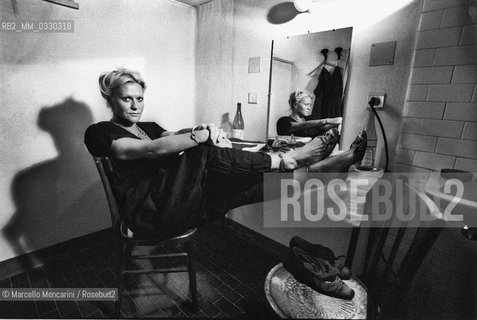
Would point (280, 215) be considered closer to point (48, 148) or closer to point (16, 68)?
point (48, 148)

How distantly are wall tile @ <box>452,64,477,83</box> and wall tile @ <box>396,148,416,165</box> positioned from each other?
1.28 feet

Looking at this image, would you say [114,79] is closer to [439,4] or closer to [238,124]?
Answer: [238,124]

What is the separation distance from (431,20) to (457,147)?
0.63 m

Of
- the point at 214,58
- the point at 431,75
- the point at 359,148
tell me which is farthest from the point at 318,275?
the point at 214,58

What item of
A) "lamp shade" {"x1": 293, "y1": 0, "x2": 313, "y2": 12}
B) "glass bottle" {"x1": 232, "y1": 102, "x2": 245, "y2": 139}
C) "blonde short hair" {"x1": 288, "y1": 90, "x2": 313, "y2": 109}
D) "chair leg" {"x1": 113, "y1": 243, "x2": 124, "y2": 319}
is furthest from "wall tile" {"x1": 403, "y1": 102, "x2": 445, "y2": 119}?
"chair leg" {"x1": 113, "y1": 243, "x2": 124, "y2": 319}

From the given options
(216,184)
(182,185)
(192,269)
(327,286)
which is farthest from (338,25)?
(192,269)

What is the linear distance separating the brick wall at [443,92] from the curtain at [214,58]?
1.35 meters

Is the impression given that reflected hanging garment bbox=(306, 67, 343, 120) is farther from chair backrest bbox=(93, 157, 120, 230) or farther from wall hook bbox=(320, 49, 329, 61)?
chair backrest bbox=(93, 157, 120, 230)

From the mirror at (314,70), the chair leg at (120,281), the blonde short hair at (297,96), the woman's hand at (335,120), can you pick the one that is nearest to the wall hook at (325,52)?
the mirror at (314,70)

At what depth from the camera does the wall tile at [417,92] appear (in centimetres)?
129

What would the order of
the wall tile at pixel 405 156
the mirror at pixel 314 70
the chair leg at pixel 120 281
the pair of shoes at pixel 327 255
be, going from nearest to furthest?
1. the pair of shoes at pixel 327 255
2. the chair leg at pixel 120 281
3. the wall tile at pixel 405 156
4. the mirror at pixel 314 70

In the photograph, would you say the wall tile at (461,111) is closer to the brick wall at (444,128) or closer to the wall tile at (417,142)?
the brick wall at (444,128)

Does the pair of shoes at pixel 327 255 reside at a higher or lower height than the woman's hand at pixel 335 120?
lower

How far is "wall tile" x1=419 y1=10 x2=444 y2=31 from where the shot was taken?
3.97 feet
